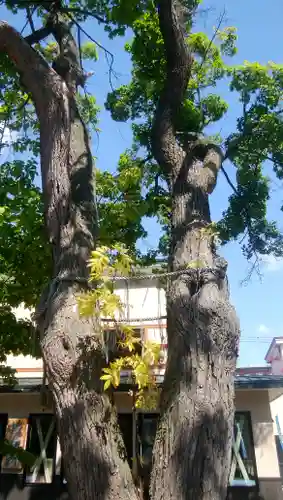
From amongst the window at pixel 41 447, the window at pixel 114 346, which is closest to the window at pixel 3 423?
the window at pixel 41 447

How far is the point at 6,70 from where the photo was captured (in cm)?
614

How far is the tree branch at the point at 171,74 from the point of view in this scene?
4551 millimetres

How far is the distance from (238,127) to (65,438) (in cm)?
740

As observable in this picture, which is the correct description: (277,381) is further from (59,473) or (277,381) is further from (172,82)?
(172,82)

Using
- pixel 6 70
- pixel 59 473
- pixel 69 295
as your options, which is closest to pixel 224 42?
pixel 6 70

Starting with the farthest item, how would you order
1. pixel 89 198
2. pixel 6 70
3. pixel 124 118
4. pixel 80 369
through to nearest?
1. pixel 124 118
2. pixel 6 70
3. pixel 89 198
4. pixel 80 369

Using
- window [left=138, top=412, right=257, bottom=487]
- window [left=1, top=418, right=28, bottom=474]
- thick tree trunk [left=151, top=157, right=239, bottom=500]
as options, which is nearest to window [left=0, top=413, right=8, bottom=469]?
window [left=1, top=418, right=28, bottom=474]

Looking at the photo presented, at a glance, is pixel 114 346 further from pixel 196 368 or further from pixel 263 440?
pixel 263 440

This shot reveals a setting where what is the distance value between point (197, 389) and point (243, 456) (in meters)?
7.18

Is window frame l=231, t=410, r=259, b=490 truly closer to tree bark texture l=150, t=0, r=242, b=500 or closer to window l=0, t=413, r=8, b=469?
window l=0, t=413, r=8, b=469

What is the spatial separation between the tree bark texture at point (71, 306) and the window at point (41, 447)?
6.61 meters

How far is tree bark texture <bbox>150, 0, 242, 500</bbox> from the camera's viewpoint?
7.30ft

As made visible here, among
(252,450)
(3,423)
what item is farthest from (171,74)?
(3,423)

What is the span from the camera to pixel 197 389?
2441 millimetres
